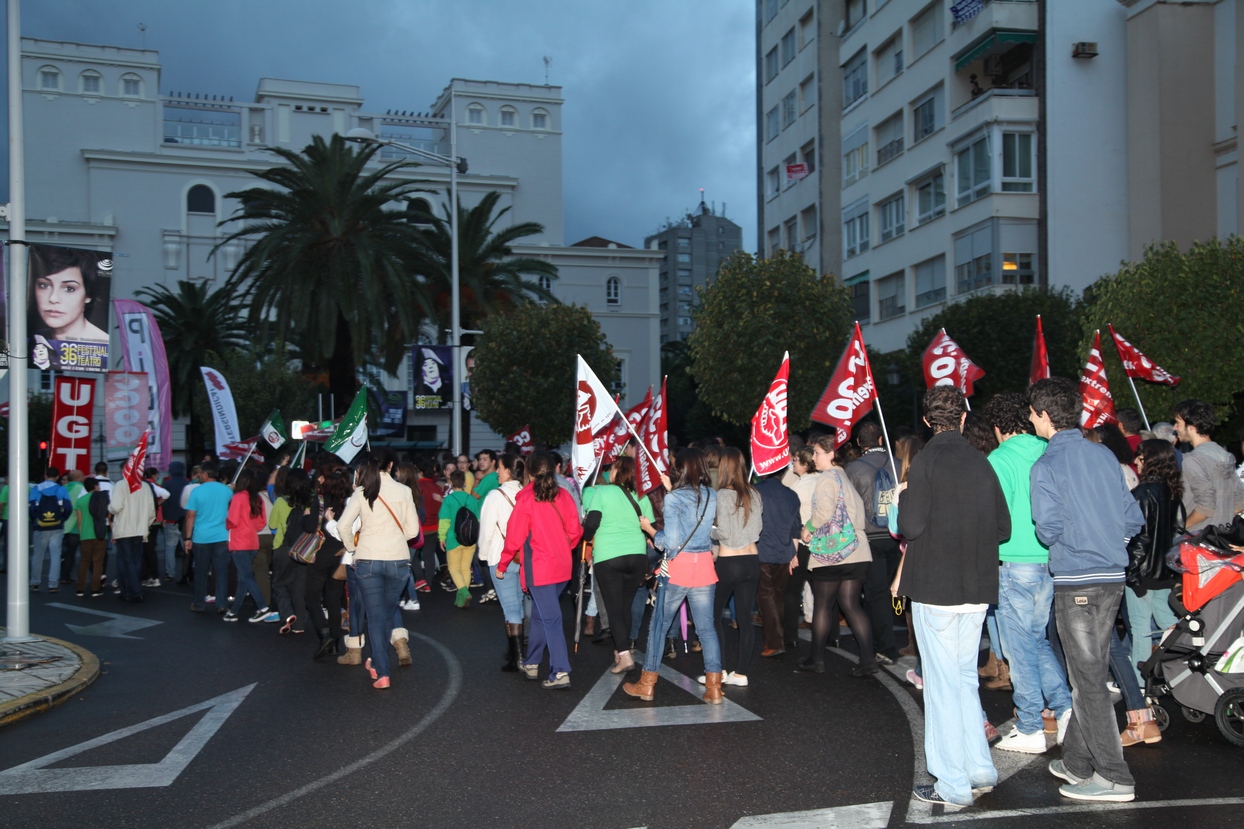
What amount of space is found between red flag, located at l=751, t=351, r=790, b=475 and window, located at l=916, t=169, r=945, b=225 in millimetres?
28820

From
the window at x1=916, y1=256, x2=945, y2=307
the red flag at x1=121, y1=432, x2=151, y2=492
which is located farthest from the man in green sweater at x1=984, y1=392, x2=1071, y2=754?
the window at x1=916, y1=256, x2=945, y2=307

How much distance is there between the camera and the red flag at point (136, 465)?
49.3ft

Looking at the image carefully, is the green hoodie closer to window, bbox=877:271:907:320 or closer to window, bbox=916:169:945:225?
window, bbox=916:169:945:225

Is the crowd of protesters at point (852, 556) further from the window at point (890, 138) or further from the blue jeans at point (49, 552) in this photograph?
the window at point (890, 138)

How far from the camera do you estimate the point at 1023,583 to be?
19.9ft

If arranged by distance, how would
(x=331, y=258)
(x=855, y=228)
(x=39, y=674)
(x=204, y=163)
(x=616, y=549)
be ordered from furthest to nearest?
(x=204, y=163) < (x=855, y=228) < (x=331, y=258) < (x=39, y=674) < (x=616, y=549)

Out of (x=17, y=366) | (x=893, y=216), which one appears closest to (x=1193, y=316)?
(x=893, y=216)

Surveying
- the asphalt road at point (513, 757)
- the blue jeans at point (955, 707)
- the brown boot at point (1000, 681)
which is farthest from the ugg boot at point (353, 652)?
the blue jeans at point (955, 707)

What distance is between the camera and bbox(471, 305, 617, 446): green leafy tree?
34.4m

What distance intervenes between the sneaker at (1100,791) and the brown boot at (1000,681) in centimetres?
268

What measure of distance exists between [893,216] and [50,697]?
35.8 metres

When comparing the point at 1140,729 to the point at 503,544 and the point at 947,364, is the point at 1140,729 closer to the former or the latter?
the point at 503,544

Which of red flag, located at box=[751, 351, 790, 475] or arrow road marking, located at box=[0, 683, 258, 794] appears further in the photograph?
red flag, located at box=[751, 351, 790, 475]

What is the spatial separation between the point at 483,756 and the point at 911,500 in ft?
9.53
